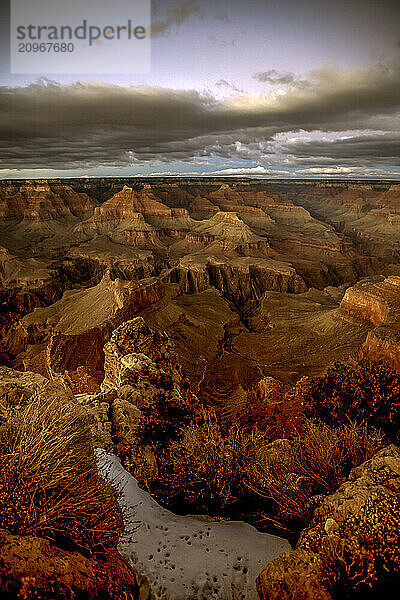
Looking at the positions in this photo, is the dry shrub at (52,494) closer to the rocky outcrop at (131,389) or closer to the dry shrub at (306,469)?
the rocky outcrop at (131,389)

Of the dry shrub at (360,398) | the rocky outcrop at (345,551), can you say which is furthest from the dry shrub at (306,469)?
the dry shrub at (360,398)

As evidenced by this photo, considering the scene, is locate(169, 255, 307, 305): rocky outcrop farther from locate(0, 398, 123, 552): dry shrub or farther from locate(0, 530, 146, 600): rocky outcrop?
locate(0, 530, 146, 600): rocky outcrop

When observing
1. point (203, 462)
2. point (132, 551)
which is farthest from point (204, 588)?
point (203, 462)

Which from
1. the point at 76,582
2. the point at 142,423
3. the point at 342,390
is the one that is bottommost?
the point at 342,390

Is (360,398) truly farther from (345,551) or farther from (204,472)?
(345,551)

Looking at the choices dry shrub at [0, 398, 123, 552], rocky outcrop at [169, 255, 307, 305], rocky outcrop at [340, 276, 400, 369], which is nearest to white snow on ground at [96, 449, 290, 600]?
dry shrub at [0, 398, 123, 552]

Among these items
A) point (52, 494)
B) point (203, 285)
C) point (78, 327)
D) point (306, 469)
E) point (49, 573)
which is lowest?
point (78, 327)

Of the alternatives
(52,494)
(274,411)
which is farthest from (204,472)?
(274,411)

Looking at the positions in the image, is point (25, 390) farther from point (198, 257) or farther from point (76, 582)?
point (198, 257)
